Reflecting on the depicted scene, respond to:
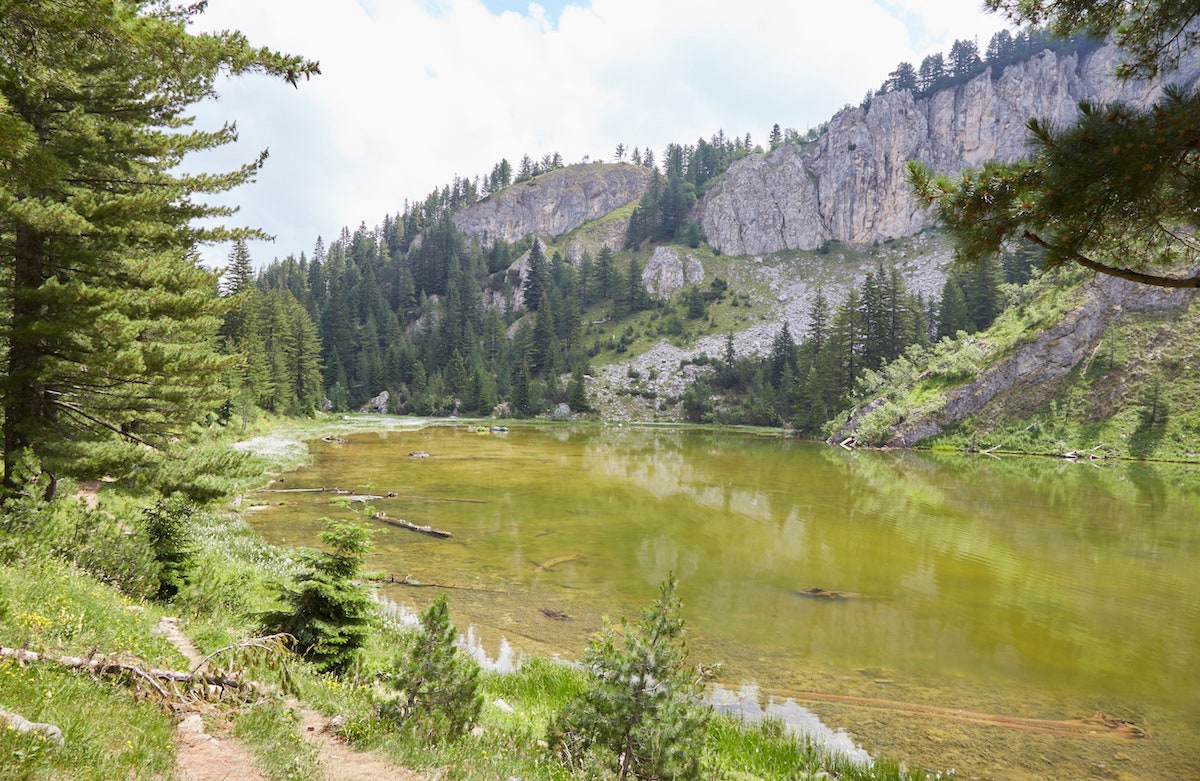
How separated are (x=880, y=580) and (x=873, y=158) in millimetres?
152129

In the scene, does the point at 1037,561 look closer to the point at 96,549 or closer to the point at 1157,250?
the point at 1157,250

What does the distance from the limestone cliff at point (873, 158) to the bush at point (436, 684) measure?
147 meters

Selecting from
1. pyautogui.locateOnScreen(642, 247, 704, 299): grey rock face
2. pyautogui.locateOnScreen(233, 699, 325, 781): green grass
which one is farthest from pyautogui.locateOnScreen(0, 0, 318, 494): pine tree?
pyautogui.locateOnScreen(642, 247, 704, 299): grey rock face

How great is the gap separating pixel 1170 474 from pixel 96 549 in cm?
5339

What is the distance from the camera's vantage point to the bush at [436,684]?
631cm

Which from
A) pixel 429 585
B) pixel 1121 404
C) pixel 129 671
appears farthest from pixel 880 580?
pixel 1121 404

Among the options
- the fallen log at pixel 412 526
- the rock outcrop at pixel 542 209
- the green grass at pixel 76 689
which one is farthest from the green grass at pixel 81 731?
the rock outcrop at pixel 542 209

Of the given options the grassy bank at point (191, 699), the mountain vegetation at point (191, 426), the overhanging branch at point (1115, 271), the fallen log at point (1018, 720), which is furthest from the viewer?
the fallen log at point (1018, 720)

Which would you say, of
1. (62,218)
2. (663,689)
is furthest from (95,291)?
(663,689)

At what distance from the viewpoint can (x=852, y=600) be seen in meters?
14.9

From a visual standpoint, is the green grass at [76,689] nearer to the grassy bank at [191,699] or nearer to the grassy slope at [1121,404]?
the grassy bank at [191,699]

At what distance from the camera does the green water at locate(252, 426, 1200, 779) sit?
980 centimetres

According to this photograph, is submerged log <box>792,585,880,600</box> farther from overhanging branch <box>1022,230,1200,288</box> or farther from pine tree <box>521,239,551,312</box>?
pine tree <box>521,239,551,312</box>

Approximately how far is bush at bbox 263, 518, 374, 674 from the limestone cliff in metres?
147
